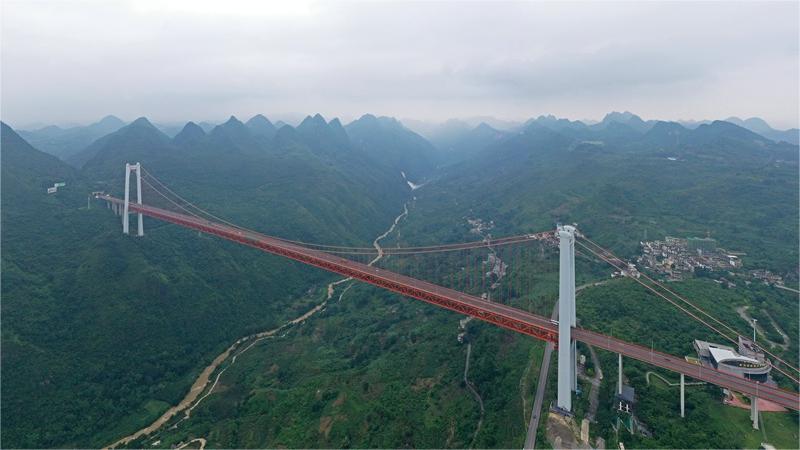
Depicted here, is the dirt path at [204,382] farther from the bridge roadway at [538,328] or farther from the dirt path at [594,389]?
the dirt path at [594,389]

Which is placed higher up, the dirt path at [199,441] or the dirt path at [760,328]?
the dirt path at [760,328]

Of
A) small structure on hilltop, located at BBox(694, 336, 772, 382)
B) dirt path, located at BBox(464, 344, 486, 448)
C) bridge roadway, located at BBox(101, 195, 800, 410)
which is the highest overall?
bridge roadway, located at BBox(101, 195, 800, 410)

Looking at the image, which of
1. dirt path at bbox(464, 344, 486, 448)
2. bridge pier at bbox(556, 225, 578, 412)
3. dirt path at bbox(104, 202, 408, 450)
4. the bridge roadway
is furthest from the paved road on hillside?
dirt path at bbox(104, 202, 408, 450)

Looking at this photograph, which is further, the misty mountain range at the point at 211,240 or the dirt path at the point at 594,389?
the misty mountain range at the point at 211,240

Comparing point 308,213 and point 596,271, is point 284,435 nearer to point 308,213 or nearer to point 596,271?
point 596,271

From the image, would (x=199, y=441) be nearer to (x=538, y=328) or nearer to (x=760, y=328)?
(x=538, y=328)

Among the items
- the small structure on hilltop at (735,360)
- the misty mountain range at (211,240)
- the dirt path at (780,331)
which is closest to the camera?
the small structure on hilltop at (735,360)

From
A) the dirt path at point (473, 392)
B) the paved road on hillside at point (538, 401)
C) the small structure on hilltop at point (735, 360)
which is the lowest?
the dirt path at point (473, 392)

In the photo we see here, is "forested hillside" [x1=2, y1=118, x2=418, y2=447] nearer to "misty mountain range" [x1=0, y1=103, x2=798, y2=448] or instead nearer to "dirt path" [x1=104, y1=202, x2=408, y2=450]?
"misty mountain range" [x1=0, y1=103, x2=798, y2=448]

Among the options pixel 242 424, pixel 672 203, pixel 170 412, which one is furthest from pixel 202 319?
pixel 672 203

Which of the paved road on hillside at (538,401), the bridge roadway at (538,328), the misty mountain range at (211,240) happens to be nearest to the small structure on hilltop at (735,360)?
the bridge roadway at (538,328)

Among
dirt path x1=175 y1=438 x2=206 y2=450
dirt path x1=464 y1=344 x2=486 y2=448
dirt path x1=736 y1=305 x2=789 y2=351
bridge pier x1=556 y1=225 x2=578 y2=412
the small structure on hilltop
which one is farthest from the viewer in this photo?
dirt path x1=736 y1=305 x2=789 y2=351
